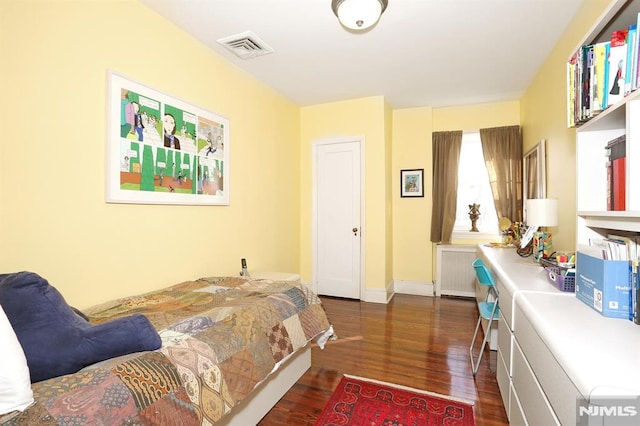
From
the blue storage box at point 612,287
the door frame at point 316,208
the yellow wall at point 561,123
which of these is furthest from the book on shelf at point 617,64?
the door frame at point 316,208

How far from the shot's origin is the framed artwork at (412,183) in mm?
4559

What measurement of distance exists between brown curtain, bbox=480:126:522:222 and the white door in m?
1.83

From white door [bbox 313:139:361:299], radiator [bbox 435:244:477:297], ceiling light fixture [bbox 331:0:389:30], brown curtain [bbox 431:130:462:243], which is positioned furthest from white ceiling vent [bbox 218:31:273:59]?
radiator [bbox 435:244:477:297]

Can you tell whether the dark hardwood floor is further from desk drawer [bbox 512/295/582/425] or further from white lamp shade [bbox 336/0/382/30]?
white lamp shade [bbox 336/0/382/30]

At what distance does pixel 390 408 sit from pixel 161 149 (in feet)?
8.09

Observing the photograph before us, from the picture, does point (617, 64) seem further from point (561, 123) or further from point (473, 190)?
point (473, 190)

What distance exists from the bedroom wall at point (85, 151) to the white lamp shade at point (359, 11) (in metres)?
1.42

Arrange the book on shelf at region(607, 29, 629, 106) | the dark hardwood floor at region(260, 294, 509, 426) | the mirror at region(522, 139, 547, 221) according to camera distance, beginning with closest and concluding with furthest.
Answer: the book on shelf at region(607, 29, 629, 106), the dark hardwood floor at region(260, 294, 509, 426), the mirror at region(522, 139, 547, 221)

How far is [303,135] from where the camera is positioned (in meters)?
4.59

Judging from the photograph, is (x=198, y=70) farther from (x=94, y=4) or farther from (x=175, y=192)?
(x=175, y=192)

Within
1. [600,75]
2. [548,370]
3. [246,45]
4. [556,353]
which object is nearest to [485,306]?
[548,370]

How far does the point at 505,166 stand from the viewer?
13.5ft

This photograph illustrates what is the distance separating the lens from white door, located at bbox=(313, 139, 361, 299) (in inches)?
169

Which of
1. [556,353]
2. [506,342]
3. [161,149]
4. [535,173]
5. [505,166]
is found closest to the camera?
[556,353]
